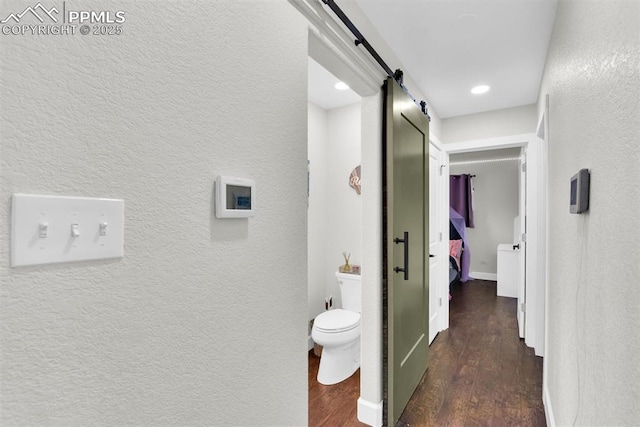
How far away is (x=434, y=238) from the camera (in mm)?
3273

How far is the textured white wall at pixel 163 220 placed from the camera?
0.54 m

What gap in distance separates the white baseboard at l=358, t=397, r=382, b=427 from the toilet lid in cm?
51

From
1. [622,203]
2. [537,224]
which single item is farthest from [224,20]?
[537,224]

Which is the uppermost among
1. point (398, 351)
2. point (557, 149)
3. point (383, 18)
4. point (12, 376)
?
point (383, 18)

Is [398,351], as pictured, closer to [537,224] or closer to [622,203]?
[622,203]

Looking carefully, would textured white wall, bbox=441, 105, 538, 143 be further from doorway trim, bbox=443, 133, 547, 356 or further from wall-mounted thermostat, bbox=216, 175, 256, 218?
wall-mounted thermostat, bbox=216, 175, 256, 218

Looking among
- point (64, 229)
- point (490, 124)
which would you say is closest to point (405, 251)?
point (64, 229)

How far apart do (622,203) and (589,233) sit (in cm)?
34

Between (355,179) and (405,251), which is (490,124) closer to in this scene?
(355,179)

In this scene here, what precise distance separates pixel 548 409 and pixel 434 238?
65.4 inches

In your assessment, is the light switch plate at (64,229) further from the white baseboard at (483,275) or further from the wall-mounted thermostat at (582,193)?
the white baseboard at (483,275)

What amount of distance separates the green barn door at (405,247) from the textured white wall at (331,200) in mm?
795

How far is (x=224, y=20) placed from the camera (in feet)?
2.95
